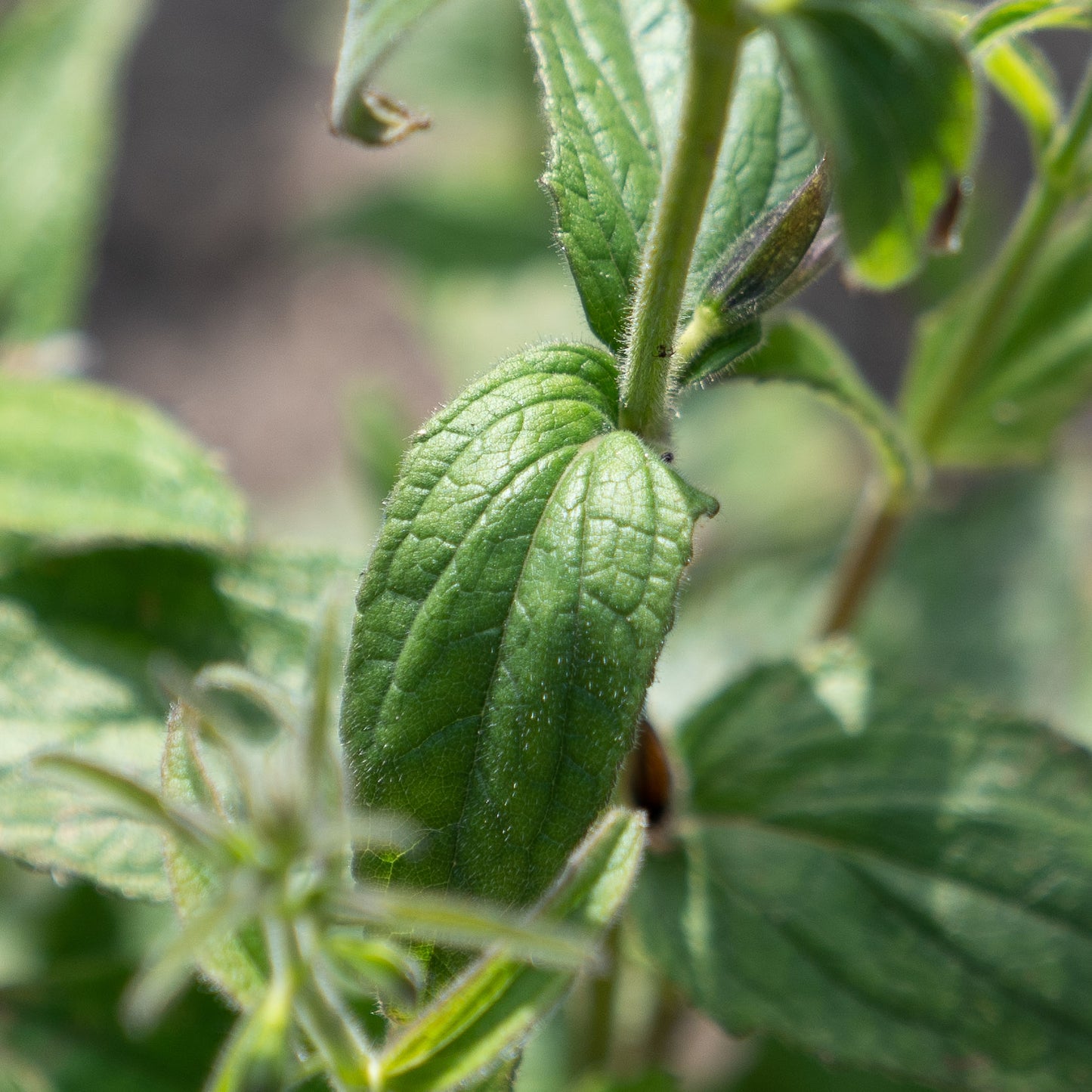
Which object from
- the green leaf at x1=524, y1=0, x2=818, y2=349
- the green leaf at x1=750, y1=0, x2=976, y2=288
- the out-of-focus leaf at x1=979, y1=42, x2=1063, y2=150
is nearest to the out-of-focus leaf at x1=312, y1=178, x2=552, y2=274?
the out-of-focus leaf at x1=979, y1=42, x2=1063, y2=150

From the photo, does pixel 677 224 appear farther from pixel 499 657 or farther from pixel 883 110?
pixel 499 657

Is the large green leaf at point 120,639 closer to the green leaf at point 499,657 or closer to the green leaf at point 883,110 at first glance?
the green leaf at point 499,657

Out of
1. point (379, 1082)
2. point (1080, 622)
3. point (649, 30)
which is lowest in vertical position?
point (1080, 622)

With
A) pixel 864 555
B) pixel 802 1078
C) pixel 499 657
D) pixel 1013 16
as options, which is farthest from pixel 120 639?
pixel 802 1078

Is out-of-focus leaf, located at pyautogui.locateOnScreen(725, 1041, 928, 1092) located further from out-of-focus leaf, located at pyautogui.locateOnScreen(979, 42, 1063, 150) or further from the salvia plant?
out-of-focus leaf, located at pyautogui.locateOnScreen(979, 42, 1063, 150)

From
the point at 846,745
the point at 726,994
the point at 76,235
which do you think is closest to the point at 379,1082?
the point at 726,994

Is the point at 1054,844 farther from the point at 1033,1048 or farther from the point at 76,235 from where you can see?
the point at 76,235

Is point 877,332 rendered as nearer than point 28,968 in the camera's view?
No
